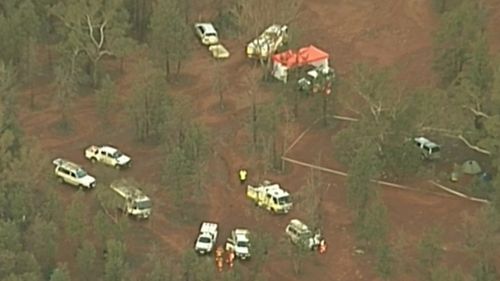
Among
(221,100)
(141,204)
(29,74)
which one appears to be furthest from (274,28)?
(141,204)

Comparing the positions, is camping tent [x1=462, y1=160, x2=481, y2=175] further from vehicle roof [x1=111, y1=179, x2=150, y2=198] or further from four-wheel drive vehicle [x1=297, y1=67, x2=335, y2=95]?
vehicle roof [x1=111, y1=179, x2=150, y2=198]

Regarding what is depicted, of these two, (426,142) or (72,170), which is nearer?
(72,170)

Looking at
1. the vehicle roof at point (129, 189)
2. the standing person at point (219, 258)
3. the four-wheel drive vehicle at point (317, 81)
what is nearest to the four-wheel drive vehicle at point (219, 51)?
the four-wheel drive vehicle at point (317, 81)

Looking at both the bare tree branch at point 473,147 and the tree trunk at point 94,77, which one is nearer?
the bare tree branch at point 473,147

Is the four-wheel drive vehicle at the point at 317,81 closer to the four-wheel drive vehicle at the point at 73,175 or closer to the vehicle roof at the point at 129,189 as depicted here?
the vehicle roof at the point at 129,189

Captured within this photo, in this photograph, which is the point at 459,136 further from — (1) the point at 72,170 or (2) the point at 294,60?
(1) the point at 72,170
